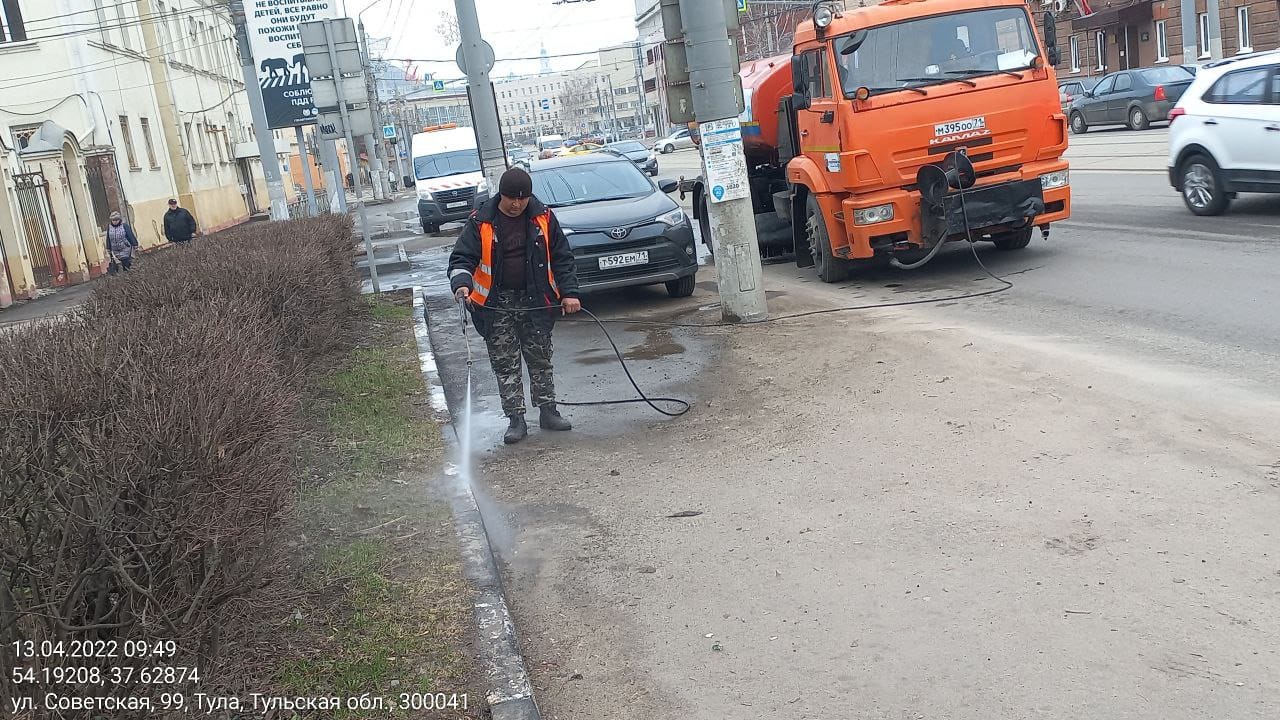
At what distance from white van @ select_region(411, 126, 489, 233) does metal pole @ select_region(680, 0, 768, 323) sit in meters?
18.8

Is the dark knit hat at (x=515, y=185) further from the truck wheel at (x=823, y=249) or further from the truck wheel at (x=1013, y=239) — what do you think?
the truck wheel at (x=1013, y=239)

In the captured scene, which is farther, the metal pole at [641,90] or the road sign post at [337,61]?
the metal pole at [641,90]

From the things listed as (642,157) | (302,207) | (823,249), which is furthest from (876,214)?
(642,157)

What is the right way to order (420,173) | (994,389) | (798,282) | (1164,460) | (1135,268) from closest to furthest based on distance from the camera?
(1164,460) < (994,389) < (1135,268) < (798,282) < (420,173)

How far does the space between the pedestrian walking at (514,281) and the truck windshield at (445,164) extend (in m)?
25.0

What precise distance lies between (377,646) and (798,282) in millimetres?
9661

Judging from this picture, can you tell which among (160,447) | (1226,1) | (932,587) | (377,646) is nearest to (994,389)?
(932,587)

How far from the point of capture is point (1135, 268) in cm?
1106

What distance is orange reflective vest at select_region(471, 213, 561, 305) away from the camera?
7449 mm

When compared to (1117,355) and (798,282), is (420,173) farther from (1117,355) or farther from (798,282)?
(1117,355)

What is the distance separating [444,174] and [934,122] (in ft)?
74.3

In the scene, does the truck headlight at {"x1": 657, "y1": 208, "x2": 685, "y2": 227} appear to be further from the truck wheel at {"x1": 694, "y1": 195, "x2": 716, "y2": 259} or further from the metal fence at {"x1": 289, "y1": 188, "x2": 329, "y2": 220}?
the metal fence at {"x1": 289, "y1": 188, "x2": 329, "y2": 220}

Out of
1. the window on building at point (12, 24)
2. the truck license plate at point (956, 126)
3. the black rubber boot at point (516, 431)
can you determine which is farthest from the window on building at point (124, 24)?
the black rubber boot at point (516, 431)

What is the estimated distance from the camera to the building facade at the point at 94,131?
Result: 25.3m
